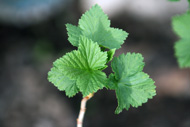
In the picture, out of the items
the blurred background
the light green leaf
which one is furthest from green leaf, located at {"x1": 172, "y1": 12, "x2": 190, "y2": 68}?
the blurred background

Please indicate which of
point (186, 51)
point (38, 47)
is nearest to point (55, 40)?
point (38, 47)

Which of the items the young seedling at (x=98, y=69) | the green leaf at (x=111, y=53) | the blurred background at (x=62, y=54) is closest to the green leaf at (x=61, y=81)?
the young seedling at (x=98, y=69)

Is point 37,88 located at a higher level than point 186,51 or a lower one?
higher

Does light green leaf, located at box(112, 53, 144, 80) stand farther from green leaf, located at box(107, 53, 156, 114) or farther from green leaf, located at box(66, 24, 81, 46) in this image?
green leaf, located at box(66, 24, 81, 46)

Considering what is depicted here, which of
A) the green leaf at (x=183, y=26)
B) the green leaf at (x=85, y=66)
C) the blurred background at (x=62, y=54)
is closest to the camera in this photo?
the green leaf at (x=85, y=66)

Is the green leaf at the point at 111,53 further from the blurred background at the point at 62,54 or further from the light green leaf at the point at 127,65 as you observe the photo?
the blurred background at the point at 62,54

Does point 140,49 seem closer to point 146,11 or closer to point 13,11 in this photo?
point 146,11
